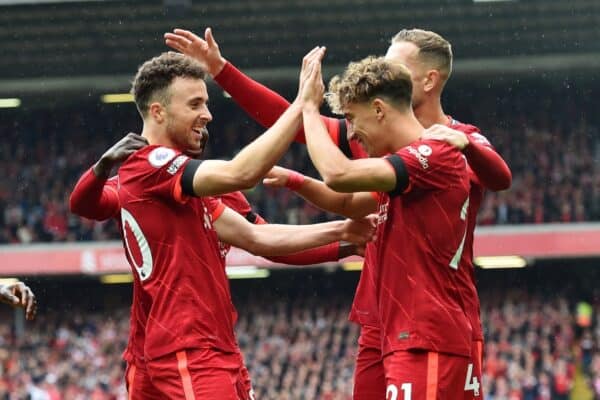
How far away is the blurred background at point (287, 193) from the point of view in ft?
65.6

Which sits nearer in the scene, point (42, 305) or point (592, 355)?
point (592, 355)

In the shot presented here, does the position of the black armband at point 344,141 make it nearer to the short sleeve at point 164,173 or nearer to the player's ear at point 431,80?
the player's ear at point 431,80

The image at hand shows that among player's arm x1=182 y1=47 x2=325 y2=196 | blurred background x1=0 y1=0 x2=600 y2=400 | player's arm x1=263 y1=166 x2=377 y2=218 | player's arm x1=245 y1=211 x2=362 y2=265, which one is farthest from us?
blurred background x1=0 y1=0 x2=600 y2=400

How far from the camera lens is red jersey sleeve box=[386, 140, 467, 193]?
4.44 metres

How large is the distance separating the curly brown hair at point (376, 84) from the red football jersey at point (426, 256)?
0.21 meters

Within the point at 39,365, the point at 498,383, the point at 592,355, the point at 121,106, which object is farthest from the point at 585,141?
the point at 39,365

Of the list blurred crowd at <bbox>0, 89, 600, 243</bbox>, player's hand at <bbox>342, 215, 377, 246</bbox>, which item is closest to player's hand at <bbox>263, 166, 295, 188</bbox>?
player's hand at <bbox>342, 215, 377, 246</bbox>

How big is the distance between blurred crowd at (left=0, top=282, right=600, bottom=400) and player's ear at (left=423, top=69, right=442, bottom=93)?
13328 millimetres

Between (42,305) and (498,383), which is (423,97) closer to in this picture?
(498,383)

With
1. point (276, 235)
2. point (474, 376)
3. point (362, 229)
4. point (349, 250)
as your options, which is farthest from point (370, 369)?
point (276, 235)

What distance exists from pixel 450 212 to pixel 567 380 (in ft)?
48.7

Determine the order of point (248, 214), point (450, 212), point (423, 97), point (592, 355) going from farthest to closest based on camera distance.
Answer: point (592, 355)
point (248, 214)
point (423, 97)
point (450, 212)

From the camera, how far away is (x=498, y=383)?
A: 1820cm

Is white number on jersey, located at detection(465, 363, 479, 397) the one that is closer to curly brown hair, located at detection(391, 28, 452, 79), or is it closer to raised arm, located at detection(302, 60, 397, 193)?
raised arm, located at detection(302, 60, 397, 193)
